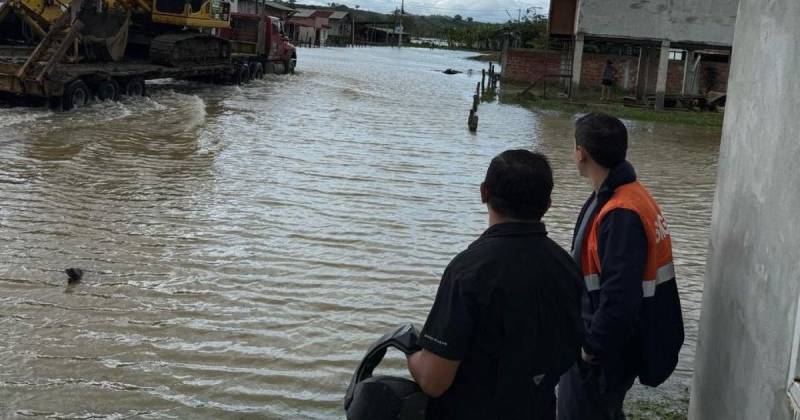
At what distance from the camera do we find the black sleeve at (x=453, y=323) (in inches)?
95.6

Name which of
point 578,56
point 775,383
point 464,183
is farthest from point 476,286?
point 578,56

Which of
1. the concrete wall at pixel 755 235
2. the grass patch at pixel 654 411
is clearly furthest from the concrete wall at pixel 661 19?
the concrete wall at pixel 755 235

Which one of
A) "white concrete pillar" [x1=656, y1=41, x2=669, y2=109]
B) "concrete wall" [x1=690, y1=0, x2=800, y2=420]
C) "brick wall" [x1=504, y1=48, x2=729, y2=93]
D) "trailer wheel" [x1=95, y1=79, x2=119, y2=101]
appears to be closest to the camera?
"concrete wall" [x1=690, y1=0, x2=800, y2=420]

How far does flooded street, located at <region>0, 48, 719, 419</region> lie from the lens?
16.2ft

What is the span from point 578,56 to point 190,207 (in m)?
22.8

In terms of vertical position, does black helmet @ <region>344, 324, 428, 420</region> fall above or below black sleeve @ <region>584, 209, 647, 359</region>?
below

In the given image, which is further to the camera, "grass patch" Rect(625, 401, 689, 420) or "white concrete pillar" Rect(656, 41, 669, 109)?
"white concrete pillar" Rect(656, 41, 669, 109)

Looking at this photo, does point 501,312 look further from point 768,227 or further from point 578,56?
point 578,56

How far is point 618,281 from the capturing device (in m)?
3.06

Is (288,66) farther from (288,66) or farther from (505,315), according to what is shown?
(505,315)

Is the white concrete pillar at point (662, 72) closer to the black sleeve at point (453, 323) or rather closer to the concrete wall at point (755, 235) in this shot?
the concrete wall at point (755, 235)

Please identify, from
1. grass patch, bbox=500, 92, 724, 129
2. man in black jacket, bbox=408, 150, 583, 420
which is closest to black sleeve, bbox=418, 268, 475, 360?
man in black jacket, bbox=408, 150, 583, 420

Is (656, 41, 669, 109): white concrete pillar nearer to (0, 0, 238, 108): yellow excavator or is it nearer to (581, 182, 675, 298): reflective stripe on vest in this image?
(0, 0, 238, 108): yellow excavator

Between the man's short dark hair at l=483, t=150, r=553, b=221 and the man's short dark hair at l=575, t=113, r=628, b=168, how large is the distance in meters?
0.74
